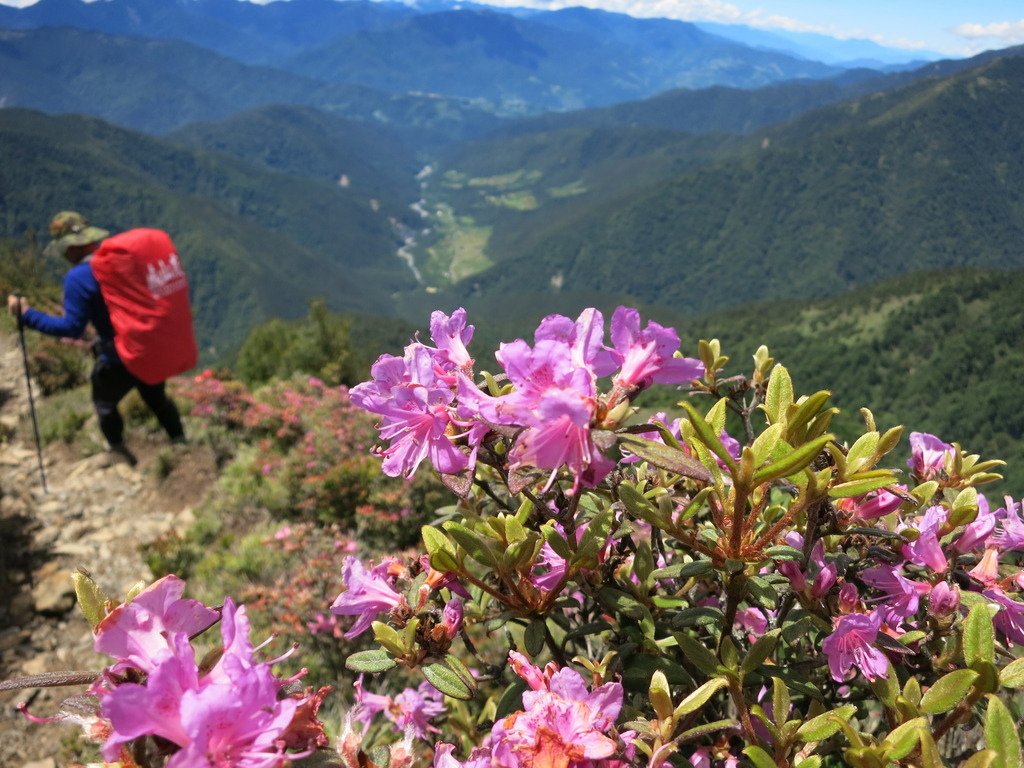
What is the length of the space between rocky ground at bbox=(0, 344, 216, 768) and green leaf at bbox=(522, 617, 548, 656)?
3.33 meters

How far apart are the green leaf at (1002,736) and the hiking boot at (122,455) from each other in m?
7.10

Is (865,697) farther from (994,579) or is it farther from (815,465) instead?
(815,465)

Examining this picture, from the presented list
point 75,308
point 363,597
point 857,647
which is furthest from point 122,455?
point 857,647

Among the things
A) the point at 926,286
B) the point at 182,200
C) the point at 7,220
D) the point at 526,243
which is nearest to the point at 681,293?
the point at 526,243

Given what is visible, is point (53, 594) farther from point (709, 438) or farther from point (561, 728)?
point (709, 438)

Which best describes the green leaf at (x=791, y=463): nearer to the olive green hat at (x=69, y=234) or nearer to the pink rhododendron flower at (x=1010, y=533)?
the pink rhododendron flower at (x=1010, y=533)

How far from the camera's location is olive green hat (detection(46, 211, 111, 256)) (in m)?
5.29

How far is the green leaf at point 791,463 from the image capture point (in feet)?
2.97

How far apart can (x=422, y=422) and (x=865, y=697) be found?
4.02 feet

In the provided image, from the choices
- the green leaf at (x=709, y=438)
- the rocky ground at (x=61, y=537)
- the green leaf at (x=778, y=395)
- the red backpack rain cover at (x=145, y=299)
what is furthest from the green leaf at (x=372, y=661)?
the red backpack rain cover at (x=145, y=299)

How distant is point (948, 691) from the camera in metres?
1.01

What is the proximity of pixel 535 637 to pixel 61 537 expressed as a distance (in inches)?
225

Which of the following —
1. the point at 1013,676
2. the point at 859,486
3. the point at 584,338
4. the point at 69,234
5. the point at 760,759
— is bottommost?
the point at 760,759

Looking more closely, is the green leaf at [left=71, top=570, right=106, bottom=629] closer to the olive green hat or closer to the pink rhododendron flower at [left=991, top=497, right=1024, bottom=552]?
the pink rhododendron flower at [left=991, top=497, right=1024, bottom=552]
